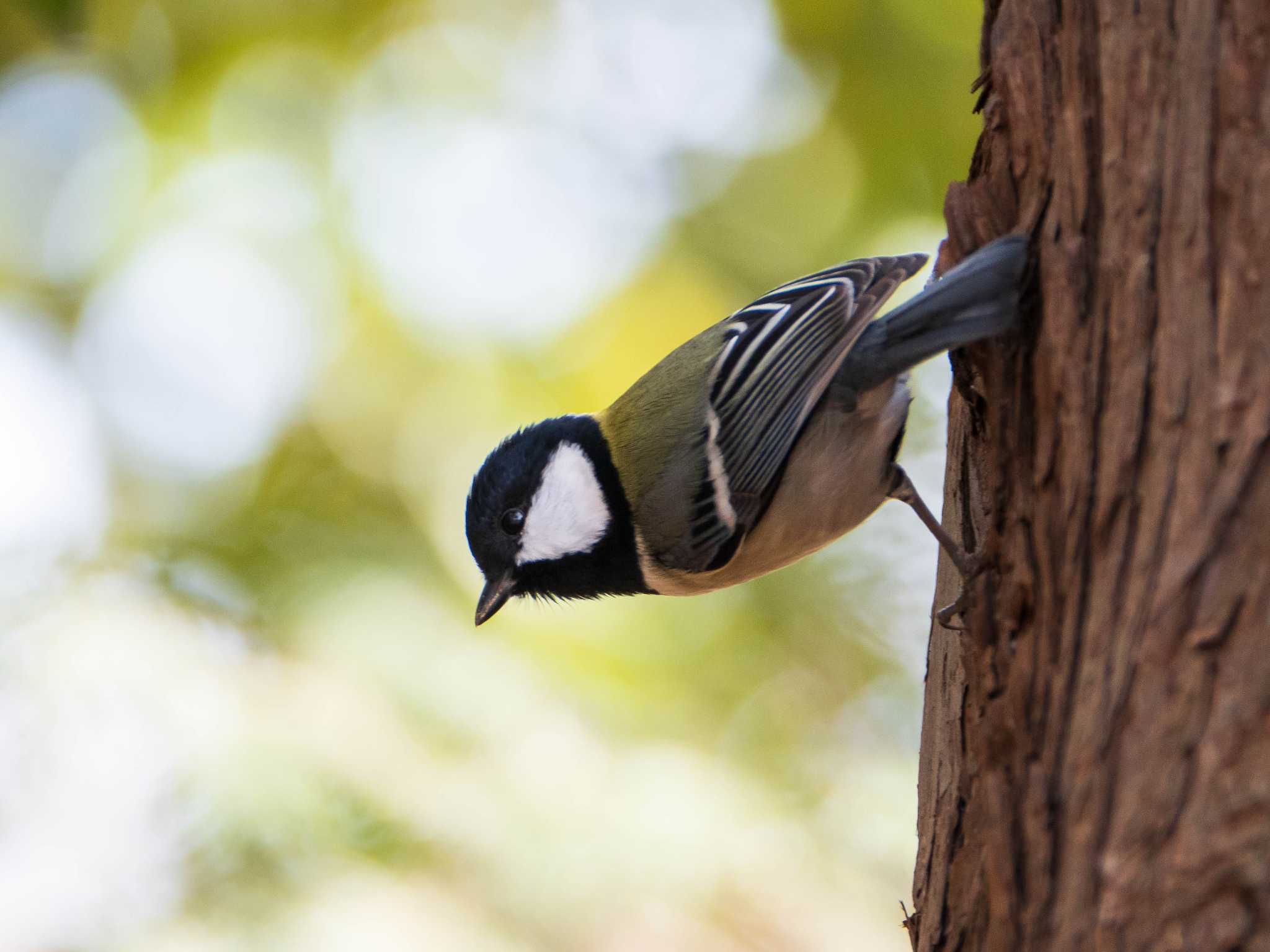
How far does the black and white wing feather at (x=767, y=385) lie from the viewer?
6.21ft

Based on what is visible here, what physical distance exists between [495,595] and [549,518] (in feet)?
0.68

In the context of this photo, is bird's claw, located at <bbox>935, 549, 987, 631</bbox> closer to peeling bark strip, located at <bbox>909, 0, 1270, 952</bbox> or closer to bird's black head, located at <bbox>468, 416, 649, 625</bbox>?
peeling bark strip, located at <bbox>909, 0, 1270, 952</bbox>

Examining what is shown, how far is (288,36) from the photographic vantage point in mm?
3258

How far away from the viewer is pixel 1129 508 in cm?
107

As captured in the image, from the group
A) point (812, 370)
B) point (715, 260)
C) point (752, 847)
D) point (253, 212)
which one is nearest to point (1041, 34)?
point (812, 370)

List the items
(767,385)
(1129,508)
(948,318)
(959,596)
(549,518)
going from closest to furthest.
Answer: (1129,508) → (948,318) → (959,596) → (767,385) → (549,518)

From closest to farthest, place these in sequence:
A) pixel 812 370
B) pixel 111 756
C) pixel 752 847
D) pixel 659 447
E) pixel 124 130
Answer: pixel 812 370 < pixel 659 447 < pixel 111 756 < pixel 752 847 < pixel 124 130

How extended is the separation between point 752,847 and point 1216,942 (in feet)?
6.92

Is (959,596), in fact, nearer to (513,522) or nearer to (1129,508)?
(1129,508)

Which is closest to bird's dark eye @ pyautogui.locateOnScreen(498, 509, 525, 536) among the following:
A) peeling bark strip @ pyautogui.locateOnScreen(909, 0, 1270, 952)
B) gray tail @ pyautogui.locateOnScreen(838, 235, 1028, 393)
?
gray tail @ pyautogui.locateOnScreen(838, 235, 1028, 393)

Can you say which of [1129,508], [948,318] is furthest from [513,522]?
[1129,508]

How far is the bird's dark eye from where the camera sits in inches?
89.9

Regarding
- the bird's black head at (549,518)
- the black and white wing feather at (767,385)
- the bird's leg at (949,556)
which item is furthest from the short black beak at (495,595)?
the bird's leg at (949,556)

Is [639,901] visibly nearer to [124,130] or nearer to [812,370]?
[812,370]
